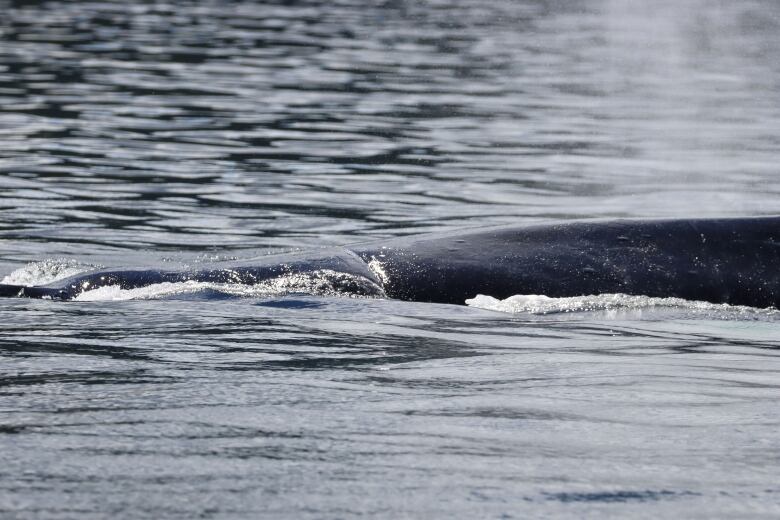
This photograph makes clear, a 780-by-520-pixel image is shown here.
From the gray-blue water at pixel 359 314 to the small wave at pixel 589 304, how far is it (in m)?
0.08

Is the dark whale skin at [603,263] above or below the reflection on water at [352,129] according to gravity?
above

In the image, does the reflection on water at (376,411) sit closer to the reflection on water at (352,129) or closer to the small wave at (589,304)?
the small wave at (589,304)

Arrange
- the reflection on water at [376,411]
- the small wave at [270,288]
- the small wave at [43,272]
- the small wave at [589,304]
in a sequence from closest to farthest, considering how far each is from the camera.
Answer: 1. the reflection on water at [376,411]
2. the small wave at [589,304]
3. the small wave at [270,288]
4. the small wave at [43,272]

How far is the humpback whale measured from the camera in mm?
7996

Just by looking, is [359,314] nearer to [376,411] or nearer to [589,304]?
[589,304]

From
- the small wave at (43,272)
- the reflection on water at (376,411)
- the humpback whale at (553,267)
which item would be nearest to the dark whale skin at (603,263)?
the humpback whale at (553,267)

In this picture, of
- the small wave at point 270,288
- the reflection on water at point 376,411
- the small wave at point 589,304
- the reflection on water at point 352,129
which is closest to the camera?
the reflection on water at point 376,411

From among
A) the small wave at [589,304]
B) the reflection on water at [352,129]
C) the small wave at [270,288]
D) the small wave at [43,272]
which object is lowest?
the reflection on water at [352,129]

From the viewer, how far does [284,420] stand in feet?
17.3

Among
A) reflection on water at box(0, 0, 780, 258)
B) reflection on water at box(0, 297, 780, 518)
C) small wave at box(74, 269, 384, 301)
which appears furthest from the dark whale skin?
reflection on water at box(0, 0, 780, 258)

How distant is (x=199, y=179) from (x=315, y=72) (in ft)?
36.5

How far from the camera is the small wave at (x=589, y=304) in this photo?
306 inches

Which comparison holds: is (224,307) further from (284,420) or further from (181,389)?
(284,420)

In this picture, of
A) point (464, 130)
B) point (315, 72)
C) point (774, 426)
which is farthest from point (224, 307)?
point (315, 72)
